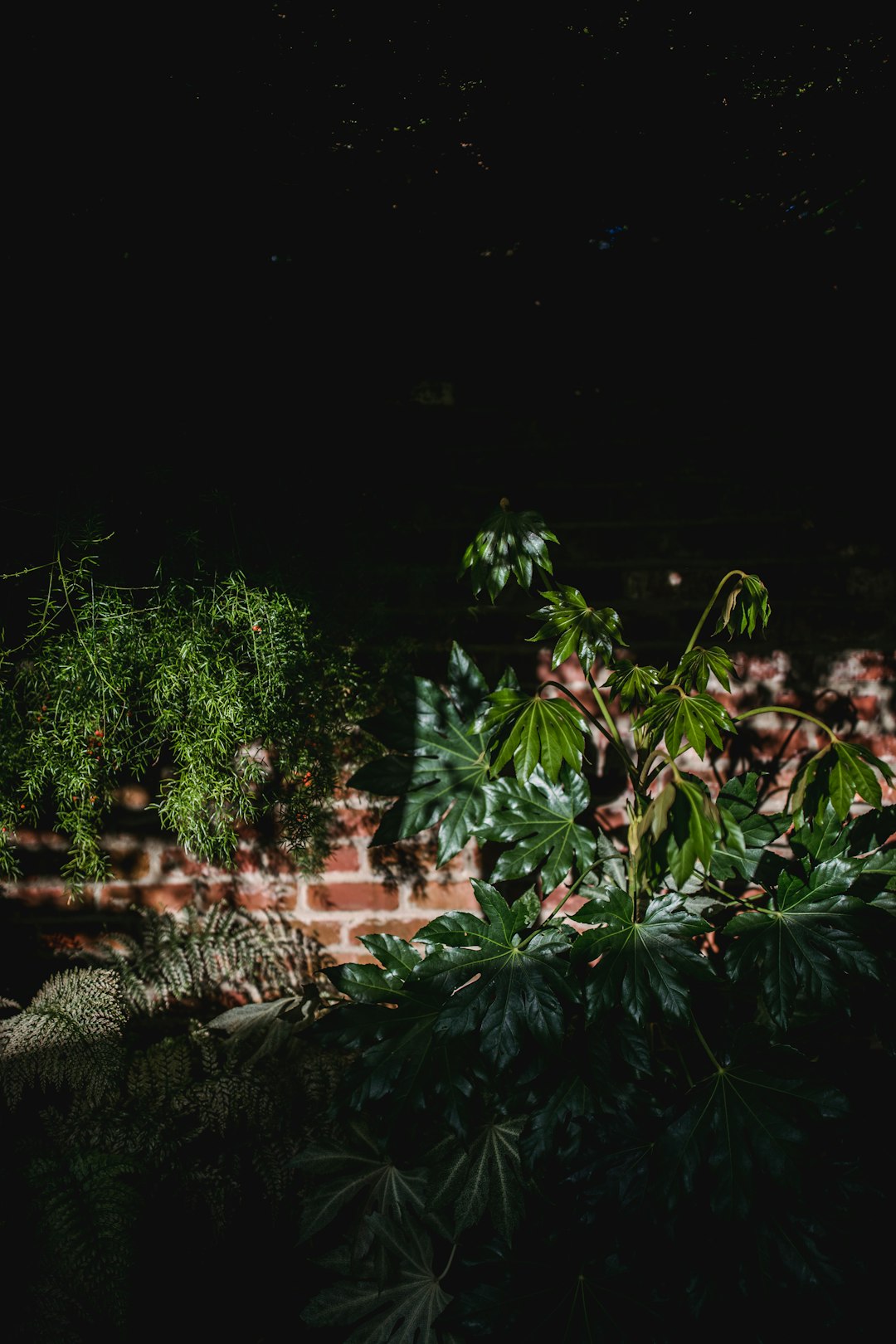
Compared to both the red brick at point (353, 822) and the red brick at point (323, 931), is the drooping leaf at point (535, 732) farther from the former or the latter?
the red brick at point (323, 931)

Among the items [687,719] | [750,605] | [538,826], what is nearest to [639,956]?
[538,826]

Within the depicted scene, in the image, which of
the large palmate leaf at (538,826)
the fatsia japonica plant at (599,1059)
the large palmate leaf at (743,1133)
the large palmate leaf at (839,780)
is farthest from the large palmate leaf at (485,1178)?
the large palmate leaf at (839,780)

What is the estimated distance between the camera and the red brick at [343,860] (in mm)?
1756

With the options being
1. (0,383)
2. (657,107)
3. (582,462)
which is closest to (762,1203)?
(582,462)

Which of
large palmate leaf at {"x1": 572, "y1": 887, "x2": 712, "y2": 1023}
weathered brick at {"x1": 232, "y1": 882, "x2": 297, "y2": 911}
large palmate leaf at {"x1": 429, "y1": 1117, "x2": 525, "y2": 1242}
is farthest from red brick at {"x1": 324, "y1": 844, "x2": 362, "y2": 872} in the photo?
large palmate leaf at {"x1": 572, "y1": 887, "x2": 712, "y2": 1023}

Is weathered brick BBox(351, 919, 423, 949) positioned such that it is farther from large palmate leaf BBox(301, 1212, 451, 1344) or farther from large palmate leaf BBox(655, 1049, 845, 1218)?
large palmate leaf BBox(655, 1049, 845, 1218)

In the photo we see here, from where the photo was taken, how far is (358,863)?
1.77m

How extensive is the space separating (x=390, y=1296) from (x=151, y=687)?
3.94 ft

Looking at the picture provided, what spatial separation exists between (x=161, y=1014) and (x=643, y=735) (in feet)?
4.84

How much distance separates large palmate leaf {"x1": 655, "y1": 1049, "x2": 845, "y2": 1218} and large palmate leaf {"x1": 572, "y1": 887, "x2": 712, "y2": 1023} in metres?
0.18

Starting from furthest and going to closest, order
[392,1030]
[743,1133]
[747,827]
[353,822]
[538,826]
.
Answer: [353,822] < [747,827] < [538,826] < [392,1030] < [743,1133]

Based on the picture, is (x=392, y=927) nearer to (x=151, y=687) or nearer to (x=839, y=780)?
(x=151, y=687)

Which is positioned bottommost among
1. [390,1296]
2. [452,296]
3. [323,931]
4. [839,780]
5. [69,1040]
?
[390,1296]

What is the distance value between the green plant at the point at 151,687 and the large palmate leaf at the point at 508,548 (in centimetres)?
35
